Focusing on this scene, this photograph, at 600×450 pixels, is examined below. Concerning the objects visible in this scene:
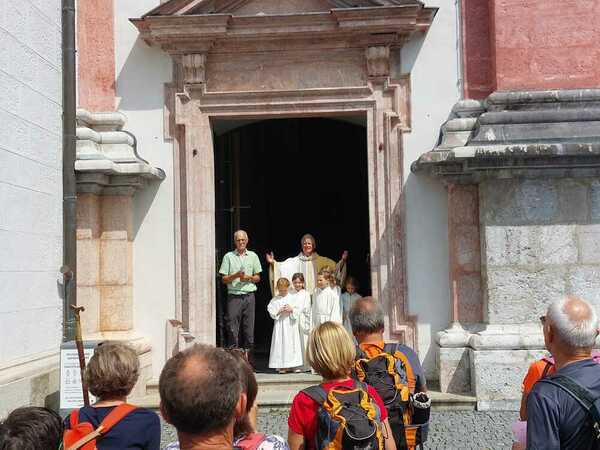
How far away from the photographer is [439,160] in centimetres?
796

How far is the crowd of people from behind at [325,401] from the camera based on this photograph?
2.04 meters

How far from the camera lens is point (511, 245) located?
7.80 metres

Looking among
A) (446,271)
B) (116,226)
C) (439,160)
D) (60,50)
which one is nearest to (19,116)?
(60,50)

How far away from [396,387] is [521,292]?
447cm

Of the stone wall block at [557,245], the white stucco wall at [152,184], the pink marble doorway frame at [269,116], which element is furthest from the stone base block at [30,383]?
the stone wall block at [557,245]

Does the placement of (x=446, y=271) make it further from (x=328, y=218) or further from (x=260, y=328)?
(x=328, y=218)

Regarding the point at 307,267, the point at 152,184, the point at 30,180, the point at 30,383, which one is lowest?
the point at 30,383

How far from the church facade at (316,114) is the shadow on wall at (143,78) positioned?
0.02 m

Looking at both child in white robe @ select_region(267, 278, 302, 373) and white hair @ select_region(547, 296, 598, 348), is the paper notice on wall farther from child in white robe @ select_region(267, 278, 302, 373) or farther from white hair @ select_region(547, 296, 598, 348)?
white hair @ select_region(547, 296, 598, 348)

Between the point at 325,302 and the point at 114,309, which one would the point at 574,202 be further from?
the point at 114,309

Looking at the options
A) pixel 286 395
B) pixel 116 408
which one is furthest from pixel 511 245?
pixel 116 408

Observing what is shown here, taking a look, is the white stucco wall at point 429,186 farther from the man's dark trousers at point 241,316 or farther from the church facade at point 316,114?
the man's dark trousers at point 241,316

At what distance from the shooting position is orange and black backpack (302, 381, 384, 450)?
3018 millimetres

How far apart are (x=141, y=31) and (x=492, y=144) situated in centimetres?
388
